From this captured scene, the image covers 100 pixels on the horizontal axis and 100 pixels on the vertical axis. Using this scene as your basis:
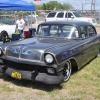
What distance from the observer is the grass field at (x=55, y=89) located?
3.98 meters

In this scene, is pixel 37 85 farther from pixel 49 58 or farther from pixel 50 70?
pixel 49 58

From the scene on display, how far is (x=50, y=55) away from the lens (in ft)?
13.2

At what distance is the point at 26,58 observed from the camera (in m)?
4.30

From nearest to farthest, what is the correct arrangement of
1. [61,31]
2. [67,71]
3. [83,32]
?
[67,71] → [61,31] → [83,32]

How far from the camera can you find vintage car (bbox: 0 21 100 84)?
161 inches

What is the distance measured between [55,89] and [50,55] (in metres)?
0.83

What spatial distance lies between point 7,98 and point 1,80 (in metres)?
1.08

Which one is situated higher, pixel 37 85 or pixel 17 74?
pixel 17 74

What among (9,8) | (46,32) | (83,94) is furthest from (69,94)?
(9,8)

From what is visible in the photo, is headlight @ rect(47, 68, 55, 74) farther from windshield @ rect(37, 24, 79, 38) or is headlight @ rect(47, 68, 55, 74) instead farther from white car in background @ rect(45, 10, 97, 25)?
white car in background @ rect(45, 10, 97, 25)

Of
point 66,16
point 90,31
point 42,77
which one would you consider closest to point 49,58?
point 42,77

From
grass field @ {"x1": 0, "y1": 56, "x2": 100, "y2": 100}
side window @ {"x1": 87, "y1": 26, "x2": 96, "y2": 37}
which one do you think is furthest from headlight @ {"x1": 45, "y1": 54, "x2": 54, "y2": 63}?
side window @ {"x1": 87, "y1": 26, "x2": 96, "y2": 37}

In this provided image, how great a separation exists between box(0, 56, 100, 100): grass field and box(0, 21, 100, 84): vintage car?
0.25 metres

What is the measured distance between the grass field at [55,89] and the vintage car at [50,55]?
25cm
